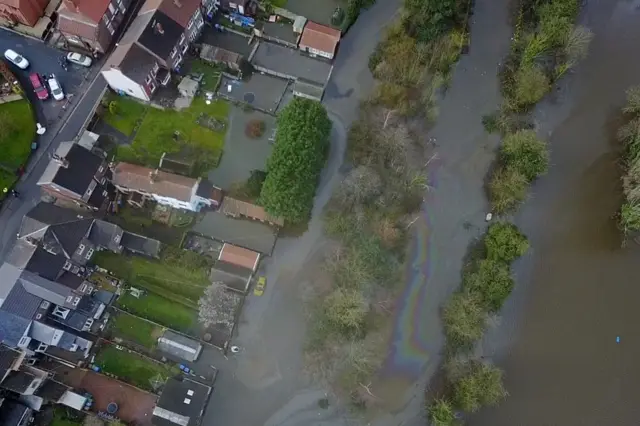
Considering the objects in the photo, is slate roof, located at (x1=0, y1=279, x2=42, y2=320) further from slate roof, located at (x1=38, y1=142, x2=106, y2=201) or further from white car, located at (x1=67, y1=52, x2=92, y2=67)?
white car, located at (x1=67, y1=52, x2=92, y2=67)

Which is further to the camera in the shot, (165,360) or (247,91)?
(247,91)

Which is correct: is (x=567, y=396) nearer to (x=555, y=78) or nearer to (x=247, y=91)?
(x=555, y=78)

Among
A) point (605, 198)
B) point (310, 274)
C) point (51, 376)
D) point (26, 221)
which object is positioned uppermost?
point (605, 198)

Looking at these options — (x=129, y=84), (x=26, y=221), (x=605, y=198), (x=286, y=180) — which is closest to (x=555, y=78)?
(x=605, y=198)

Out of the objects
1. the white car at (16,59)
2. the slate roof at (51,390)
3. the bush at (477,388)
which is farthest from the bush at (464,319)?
the white car at (16,59)

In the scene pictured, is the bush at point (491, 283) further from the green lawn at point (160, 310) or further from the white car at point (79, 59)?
the white car at point (79, 59)

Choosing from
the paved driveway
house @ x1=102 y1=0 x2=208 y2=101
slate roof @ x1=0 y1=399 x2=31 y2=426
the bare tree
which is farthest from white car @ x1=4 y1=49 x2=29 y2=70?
slate roof @ x1=0 y1=399 x2=31 y2=426

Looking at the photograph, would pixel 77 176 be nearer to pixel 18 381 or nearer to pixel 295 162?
pixel 18 381
